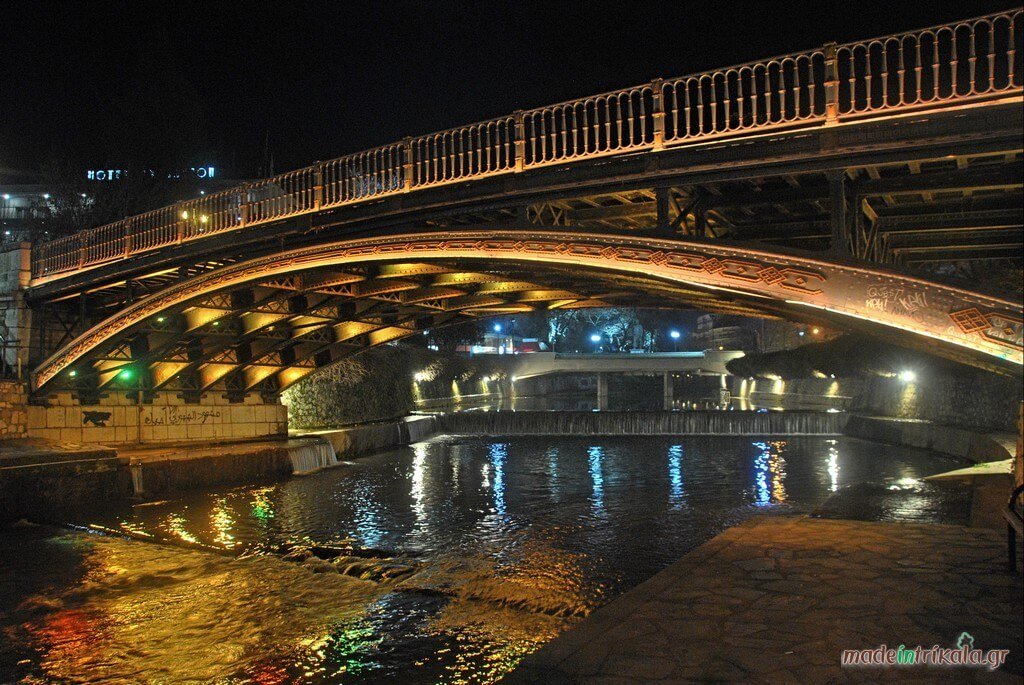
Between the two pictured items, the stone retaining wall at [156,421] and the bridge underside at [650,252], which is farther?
the stone retaining wall at [156,421]

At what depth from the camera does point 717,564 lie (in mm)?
8648

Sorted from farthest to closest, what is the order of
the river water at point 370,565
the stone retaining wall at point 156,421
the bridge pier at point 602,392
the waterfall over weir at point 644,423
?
the bridge pier at point 602,392
the waterfall over weir at point 644,423
the stone retaining wall at point 156,421
the river water at point 370,565

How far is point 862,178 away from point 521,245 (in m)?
6.08

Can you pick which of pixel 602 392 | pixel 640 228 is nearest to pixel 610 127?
pixel 640 228

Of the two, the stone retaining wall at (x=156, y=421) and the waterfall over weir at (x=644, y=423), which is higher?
the stone retaining wall at (x=156, y=421)

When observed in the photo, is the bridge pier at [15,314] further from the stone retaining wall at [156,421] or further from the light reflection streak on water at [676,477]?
the light reflection streak on water at [676,477]

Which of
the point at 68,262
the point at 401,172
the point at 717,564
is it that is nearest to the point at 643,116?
the point at 401,172

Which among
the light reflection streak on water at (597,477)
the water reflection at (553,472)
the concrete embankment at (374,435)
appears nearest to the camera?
the light reflection streak on water at (597,477)

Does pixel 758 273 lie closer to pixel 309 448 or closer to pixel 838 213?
pixel 838 213

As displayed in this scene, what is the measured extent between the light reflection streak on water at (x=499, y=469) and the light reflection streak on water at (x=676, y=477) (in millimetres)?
4413

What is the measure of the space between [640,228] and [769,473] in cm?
1390

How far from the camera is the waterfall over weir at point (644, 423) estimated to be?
37156 millimetres

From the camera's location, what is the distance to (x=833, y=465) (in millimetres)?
26219

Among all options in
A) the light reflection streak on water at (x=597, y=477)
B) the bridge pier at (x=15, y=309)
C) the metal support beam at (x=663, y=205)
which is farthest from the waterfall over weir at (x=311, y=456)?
the metal support beam at (x=663, y=205)
